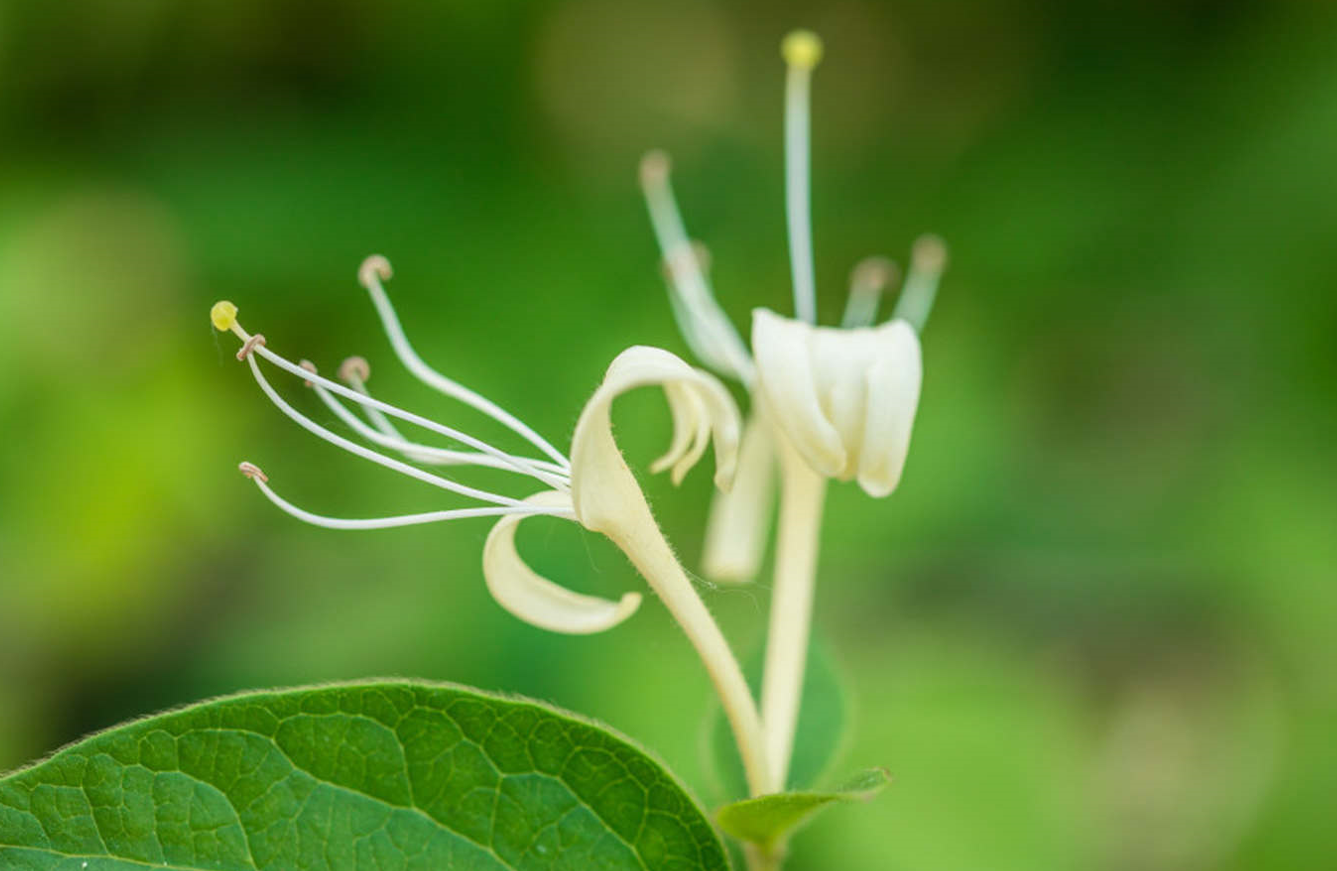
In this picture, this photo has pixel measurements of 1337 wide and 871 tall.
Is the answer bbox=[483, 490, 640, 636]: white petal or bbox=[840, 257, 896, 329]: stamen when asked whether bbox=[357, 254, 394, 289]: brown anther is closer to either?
bbox=[483, 490, 640, 636]: white petal

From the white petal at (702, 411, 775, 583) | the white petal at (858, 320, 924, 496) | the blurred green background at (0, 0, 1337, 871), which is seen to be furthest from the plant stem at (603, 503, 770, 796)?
the blurred green background at (0, 0, 1337, 871)

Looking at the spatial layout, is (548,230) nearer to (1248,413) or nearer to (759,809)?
(1248,413)

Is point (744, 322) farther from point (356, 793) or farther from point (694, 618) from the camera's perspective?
point (356, 793)

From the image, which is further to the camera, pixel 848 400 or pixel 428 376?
pixel 428 376

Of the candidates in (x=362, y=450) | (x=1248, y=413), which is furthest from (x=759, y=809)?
(x=1248, y=413)

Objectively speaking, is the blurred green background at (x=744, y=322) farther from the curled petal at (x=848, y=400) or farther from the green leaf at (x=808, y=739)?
the curled petal at (x=848, y=400)

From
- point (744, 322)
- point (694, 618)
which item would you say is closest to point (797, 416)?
point (694, 618)
